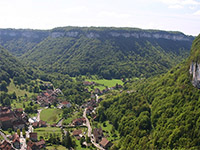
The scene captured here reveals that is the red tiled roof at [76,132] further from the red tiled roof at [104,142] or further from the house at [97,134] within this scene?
the red tiled roof at [104,142]

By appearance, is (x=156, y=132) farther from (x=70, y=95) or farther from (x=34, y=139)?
(x=70, y=95)

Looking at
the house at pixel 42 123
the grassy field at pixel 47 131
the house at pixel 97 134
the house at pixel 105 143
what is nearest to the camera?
the house at pixel 105 143

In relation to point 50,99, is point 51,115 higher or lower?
lower

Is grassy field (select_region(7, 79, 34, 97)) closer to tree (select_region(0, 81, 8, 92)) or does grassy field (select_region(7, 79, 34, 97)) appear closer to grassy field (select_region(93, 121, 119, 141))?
tree (select_region(0, 81, 8, 92))

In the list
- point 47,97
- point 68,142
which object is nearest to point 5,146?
point 68,142

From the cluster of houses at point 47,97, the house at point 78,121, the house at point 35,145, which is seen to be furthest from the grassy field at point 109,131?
the cluster of houses at point 47,97

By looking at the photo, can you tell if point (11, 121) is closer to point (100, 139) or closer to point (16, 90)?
point (100, 139)
